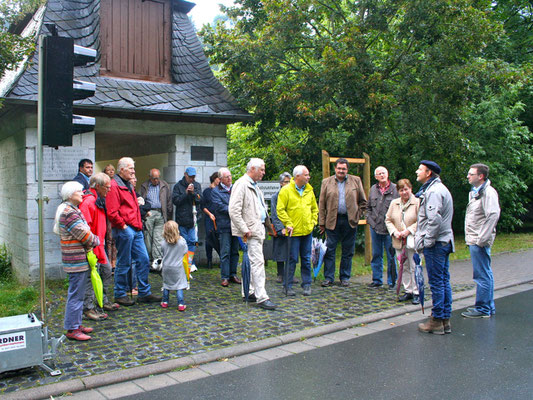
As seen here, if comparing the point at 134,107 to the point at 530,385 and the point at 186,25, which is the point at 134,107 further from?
the point at 530,385

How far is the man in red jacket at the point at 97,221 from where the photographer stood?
605 cm

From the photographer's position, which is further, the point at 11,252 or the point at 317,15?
the point at 317,15

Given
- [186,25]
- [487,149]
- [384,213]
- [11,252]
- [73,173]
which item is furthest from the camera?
[487,149]

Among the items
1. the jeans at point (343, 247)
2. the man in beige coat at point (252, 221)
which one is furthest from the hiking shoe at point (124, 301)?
the jeans at point (343, 247)

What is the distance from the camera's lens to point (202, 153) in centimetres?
1057

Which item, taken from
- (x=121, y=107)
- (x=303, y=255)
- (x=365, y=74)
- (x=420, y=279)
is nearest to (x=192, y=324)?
(x=303, y=255)

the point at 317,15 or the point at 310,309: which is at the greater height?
the point at 317,15

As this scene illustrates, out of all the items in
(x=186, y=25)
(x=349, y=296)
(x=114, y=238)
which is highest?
(x=186, y=25)

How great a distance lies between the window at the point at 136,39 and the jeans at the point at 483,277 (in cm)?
738

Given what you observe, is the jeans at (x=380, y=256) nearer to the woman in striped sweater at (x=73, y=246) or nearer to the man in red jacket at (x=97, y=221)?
the man in red jacket at (x=97, y=221)

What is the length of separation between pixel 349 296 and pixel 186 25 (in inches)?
299

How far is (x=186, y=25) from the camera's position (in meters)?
11.8

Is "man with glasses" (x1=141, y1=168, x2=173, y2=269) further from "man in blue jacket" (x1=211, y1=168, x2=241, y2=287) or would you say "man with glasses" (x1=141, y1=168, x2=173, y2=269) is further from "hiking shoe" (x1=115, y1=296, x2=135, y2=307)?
"hiking shoe" (x1=115, y1=296, x2=135, y2=307)

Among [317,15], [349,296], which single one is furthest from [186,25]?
[349,296]
